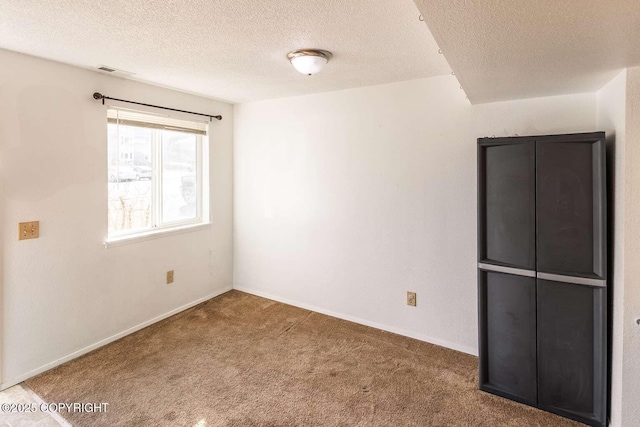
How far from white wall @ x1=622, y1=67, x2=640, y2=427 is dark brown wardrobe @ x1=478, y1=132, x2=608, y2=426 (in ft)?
0.43

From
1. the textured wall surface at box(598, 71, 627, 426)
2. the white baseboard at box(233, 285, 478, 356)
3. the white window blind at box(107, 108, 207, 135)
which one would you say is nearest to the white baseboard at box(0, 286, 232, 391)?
the white baseboard at box(233, 285, 478, 356)

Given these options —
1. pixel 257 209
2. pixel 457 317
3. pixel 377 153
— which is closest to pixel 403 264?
pixel 457 317

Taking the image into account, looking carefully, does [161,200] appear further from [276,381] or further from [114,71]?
[276,381]

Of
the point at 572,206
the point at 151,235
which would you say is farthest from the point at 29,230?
the point at 572,206

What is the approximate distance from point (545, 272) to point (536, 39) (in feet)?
4.25

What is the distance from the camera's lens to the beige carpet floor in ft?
6.61

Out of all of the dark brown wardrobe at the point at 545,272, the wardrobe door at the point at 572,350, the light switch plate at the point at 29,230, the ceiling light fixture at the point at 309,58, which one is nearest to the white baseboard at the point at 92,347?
the light switch plate at the point at 29,230

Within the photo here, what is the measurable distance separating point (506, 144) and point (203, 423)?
2.44 m

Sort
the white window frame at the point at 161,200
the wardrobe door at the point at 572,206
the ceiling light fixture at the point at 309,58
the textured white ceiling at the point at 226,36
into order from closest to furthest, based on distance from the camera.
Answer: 1. the textured white ceiling at the point at 226,36
2. the wardrobe door at the point at 572,206
3. the ceiling light fixture at the point at 309,58
4. the white window frame at the point at 161,200

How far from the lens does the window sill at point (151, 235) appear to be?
9.52 ft

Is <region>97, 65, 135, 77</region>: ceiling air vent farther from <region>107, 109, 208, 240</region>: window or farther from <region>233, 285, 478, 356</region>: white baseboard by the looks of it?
<region>233, 285, 478, 356</region>: white baseboard

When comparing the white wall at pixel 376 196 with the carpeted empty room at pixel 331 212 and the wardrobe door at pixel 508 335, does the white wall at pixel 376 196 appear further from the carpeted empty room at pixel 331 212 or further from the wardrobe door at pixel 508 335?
the wardrobe door at pixel 508 335

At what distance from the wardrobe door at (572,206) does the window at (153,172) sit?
3.13 meters

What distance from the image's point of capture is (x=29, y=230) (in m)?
2.39
